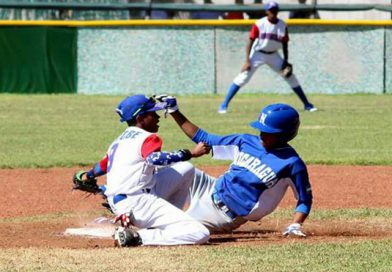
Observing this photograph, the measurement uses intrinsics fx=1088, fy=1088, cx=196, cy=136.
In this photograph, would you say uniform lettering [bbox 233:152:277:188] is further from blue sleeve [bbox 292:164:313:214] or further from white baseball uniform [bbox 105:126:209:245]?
white baseball uniform [bbox 105:126:209:245]

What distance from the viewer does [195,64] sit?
23.1m

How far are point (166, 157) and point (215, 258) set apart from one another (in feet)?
3.02

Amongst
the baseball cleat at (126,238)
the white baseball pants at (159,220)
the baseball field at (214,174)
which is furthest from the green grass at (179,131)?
the baseball cleat at (126,238)

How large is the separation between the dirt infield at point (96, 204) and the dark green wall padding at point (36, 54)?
432 inches

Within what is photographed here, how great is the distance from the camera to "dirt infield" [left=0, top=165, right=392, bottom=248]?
8.01 metres

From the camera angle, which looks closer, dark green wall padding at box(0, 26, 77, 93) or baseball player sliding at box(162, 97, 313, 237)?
baseball player sliding at box(162, 97, 313, 237)

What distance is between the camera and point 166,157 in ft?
24.5

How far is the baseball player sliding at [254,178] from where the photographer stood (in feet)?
25.4

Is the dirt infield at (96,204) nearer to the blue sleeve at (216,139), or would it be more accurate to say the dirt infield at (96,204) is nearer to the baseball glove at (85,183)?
the baseball glove at (85,183)

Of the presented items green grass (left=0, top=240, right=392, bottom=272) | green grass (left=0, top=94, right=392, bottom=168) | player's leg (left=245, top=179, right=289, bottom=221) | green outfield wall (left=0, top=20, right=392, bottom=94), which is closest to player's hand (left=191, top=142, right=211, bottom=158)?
player's leg (left=245, top=179, right=289, bottom=221)

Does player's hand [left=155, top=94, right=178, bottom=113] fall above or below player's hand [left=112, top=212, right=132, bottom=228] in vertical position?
above

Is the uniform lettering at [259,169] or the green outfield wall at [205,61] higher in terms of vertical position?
the uniform lettering at [259,169]

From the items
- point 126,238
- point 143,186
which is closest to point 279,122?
point 143,186

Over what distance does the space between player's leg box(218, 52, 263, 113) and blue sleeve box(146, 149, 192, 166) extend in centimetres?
1110
